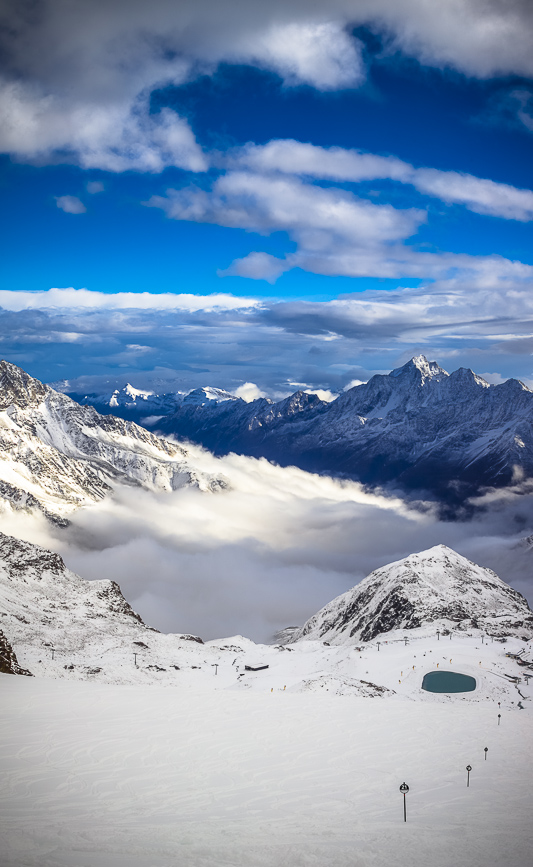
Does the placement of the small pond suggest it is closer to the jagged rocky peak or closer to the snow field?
the snow field

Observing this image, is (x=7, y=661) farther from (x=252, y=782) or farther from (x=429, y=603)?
(x=429, y=603)

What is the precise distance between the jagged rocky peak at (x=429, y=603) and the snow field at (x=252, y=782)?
77.8m

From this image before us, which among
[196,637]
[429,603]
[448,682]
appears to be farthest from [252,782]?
[429,603]

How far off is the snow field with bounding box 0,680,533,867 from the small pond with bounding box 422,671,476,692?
22076mm

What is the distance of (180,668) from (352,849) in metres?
95.6

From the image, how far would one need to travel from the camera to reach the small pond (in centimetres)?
9412

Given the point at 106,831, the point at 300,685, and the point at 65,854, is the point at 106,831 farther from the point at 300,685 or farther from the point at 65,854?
the point at 300,685

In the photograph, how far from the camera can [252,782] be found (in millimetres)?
43000

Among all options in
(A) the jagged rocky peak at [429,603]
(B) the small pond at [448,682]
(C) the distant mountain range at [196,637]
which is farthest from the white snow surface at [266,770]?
(A) the jagged rocky peak at [429,603]

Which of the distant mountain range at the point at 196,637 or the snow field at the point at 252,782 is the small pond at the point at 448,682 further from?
the snow field at the point at 252,782

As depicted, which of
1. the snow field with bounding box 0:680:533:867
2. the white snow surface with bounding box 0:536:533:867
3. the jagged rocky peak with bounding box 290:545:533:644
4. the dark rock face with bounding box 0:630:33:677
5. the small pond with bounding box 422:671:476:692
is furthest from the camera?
the jagged rocky peak with bounding box 290:545:533:644

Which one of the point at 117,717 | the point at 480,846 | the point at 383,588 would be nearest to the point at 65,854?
the point at 480,846

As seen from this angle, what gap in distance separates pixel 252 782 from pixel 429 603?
127966 mm

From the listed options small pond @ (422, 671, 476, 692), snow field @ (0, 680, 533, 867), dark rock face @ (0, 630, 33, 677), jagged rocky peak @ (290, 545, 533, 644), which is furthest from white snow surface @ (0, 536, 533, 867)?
jagged rocky peak @ (290, 545, 533, 644)
